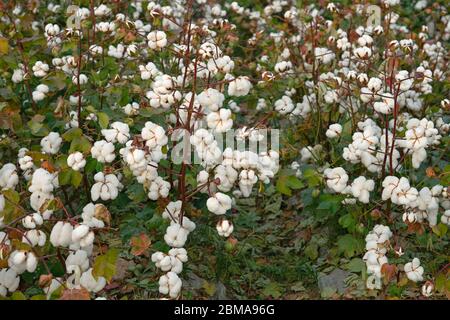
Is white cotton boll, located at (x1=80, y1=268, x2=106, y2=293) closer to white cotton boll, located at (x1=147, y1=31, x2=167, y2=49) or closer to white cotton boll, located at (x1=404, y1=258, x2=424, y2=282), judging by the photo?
white cotton boll, located at (x1=147, y1=31, x2=167, y2=49)

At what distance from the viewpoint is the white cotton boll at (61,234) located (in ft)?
7.64

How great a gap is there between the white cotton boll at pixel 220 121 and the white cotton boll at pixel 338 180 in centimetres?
62

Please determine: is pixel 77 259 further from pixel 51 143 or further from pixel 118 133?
pixel 51 143

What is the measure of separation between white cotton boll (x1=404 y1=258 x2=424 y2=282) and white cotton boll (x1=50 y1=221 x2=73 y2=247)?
1.32 m

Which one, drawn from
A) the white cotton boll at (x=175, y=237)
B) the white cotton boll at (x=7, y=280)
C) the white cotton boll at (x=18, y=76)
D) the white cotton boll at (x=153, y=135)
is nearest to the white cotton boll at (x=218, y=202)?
the white cotton boll at (x=175, y=237)

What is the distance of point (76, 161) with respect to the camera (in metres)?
2.70

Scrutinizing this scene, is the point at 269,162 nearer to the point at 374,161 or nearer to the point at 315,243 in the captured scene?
the point at 374,161

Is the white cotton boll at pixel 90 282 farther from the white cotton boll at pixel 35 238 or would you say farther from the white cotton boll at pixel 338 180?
the white cotton boll at pixel 338 180

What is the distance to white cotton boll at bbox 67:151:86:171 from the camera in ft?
8.84

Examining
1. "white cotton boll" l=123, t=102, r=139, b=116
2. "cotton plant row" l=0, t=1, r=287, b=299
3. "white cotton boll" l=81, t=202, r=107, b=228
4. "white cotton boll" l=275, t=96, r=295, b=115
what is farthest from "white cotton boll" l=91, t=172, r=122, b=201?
"white cotton boll" l=275, t=96, r=295, b=115

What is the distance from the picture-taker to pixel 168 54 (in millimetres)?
3727

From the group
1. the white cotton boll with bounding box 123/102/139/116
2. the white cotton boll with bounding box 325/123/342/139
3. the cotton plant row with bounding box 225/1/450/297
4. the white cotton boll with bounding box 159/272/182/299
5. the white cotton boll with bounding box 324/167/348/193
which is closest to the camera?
the white cotton boll with bounding box 159/272/182/299

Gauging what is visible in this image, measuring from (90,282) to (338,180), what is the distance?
1170mm
